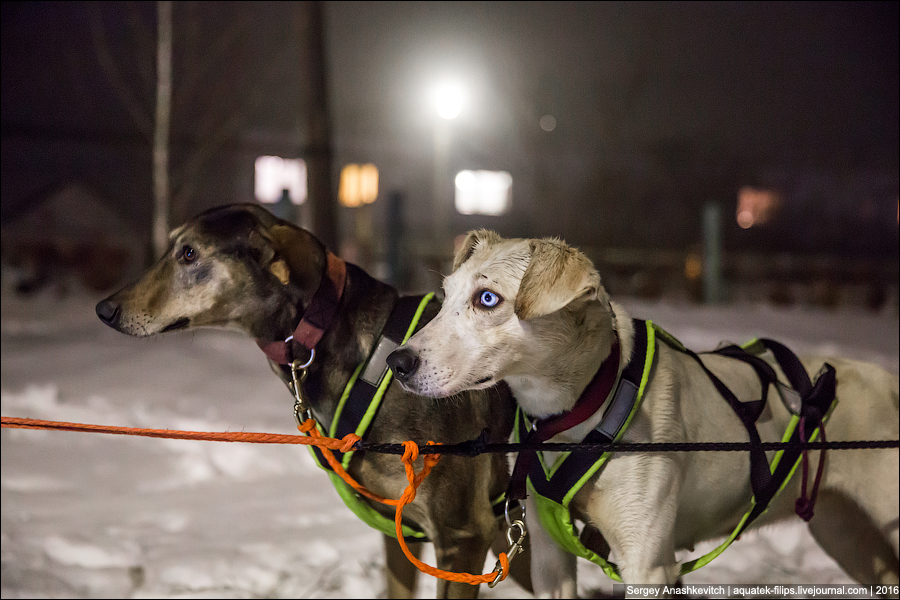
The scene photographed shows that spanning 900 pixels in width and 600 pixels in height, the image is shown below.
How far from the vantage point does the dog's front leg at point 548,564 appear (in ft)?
6.98

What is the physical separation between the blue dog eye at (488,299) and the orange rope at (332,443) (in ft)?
1.48

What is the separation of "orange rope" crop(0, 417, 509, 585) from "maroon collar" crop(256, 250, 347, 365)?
0.31 m

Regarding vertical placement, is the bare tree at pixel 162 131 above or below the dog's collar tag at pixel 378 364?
above

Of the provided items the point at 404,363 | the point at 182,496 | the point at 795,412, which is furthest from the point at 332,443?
the point at 182,496

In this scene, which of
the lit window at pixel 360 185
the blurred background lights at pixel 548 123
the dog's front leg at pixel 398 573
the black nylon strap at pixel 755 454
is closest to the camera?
the black nylon strap at pixel 755 454

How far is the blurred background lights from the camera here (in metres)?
17.3

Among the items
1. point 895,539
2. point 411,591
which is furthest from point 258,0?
point 895,539

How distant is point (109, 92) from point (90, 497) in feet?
30.5

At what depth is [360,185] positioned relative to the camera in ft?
54.3

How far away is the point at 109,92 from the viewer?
1133cm

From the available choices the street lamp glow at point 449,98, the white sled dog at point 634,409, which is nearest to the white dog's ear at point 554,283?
the white sled dog at point 634,409

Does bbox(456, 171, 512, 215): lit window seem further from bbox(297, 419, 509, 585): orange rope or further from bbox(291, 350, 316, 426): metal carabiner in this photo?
bbox(297, 419, 509, 585): orange rope

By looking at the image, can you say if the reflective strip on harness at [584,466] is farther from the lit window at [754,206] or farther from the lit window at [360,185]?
the lit window at [754,206]

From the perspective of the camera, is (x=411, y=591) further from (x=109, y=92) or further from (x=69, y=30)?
(x=109, y=92)
